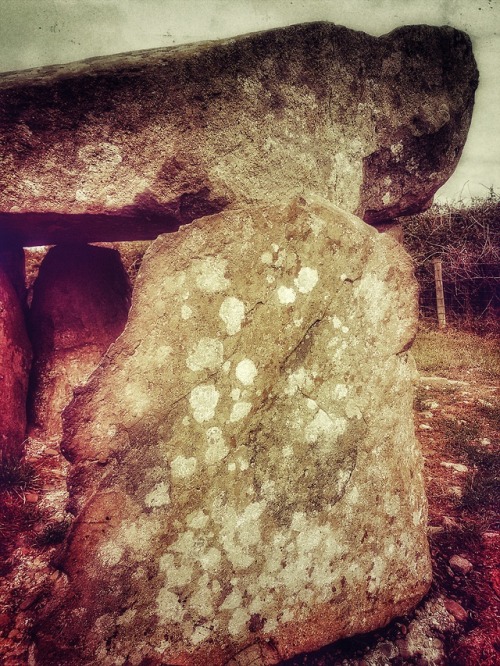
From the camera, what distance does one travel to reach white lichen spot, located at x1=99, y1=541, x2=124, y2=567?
1453 mm

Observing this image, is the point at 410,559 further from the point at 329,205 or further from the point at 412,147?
the point at 412,147

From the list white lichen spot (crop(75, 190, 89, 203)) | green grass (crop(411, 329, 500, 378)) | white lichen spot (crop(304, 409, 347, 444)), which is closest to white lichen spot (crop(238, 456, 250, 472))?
white lichen spot (crop(304, 409, 347, 444))

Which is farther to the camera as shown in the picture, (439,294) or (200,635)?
(439,294)

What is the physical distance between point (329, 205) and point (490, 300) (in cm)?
763

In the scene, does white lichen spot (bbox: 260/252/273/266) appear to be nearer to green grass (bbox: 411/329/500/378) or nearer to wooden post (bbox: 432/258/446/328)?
green grass (bbox: 411/329/500/378)

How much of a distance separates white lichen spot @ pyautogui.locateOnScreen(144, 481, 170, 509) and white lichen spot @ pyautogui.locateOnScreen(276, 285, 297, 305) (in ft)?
2.72

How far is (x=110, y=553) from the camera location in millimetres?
1460

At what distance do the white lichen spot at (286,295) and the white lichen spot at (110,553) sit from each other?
107 cm

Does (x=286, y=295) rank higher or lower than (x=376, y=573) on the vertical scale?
higher

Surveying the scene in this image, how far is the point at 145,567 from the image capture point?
148 centimetres

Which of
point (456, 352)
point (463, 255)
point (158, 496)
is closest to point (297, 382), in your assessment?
point (158, 496)

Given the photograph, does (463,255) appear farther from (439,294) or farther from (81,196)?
(81,196)

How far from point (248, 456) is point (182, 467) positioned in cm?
25

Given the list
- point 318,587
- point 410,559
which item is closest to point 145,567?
point 318,587
